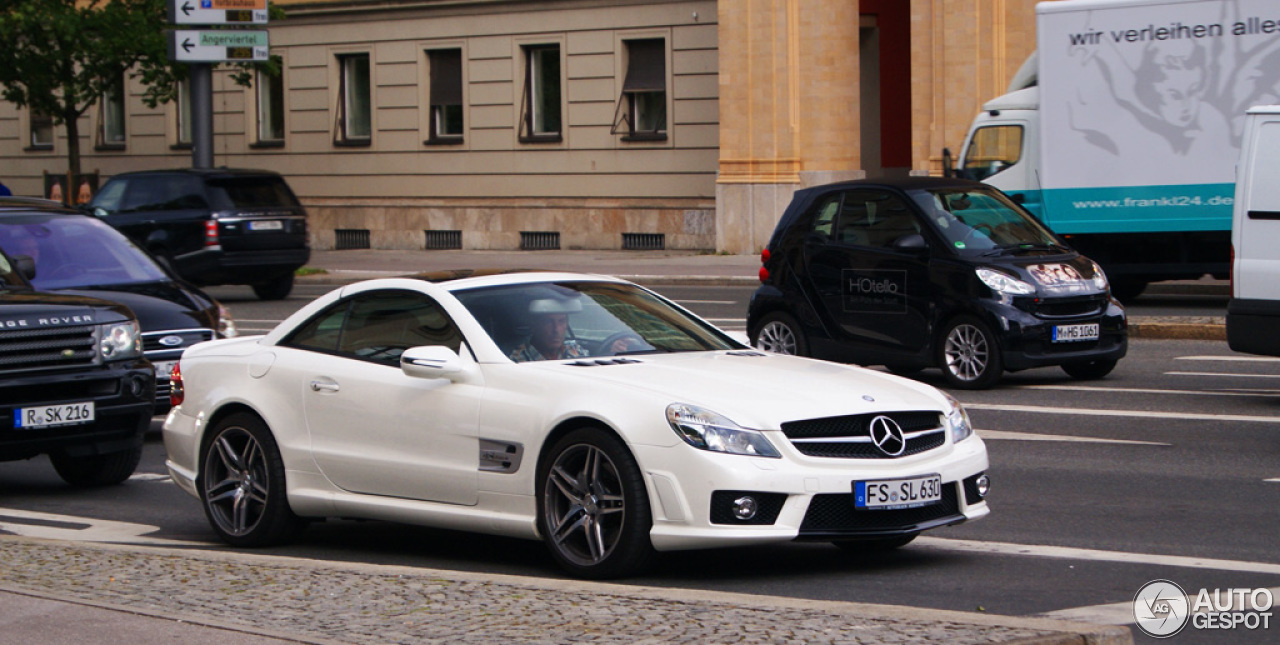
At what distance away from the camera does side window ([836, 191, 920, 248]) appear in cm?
1458

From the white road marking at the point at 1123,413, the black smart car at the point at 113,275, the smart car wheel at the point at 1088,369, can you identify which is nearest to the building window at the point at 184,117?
the black smart car at the point at 113,275

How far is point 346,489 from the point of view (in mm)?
8438

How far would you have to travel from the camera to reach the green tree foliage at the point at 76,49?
35500 millimetres

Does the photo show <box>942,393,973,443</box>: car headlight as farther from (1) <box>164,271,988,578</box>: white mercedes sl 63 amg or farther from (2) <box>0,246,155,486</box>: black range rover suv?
(2) <box>0,246,155,486</box>: black range rover suv

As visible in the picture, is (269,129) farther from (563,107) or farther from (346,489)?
(346,489)

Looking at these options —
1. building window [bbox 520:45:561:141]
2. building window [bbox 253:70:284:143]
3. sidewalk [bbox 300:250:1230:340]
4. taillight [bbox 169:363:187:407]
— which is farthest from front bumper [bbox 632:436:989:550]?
building window [bbox 253:70:284:143]

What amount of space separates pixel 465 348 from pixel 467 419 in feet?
1.22

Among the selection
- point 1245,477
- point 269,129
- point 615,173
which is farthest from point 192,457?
point 269,129

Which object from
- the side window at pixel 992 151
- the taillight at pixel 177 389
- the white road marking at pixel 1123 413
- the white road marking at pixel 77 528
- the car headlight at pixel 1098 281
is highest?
the side window at pixel 992 151

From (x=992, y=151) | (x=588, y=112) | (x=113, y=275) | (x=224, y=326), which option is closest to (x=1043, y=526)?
(x=224, y=326)

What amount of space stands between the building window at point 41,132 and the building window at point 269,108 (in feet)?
24.9

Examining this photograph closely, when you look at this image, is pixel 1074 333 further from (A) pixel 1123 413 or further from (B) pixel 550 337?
(B) pixel 550 337

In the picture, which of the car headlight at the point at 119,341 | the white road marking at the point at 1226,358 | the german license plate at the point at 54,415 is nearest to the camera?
the german license plate at the point at 54,415

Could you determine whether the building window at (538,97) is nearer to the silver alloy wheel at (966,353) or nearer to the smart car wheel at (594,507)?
the silver alloy wheel at (966,353)
